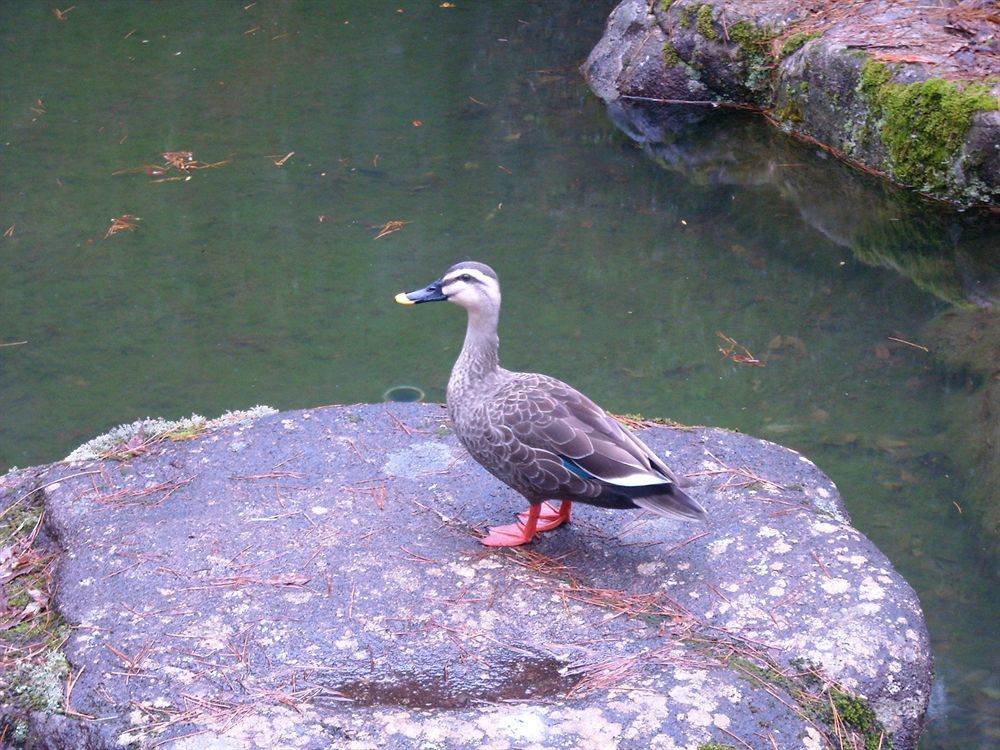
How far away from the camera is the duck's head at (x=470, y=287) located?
141 inches

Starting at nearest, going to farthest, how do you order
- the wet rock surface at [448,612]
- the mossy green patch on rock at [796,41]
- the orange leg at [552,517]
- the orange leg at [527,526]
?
the wet rock surface at [448,612], the orange leg at [527,526], the orange leg at [552,517], the mossy green patch on rock at [796,41]

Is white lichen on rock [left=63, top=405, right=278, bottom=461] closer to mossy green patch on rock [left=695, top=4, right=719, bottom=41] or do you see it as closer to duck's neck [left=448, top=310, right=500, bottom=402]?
duck's neck [left=448, top=310, right=500, bottom=402]

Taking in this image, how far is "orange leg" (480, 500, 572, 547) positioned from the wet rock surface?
0.15 ft

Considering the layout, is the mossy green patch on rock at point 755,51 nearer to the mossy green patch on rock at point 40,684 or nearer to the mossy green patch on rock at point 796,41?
the mossy green patch on rock at point 796,41

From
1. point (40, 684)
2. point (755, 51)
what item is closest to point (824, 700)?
point (40, 684)

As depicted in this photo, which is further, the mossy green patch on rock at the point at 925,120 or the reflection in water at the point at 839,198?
the mossy green patch on rock at the point at 925,120

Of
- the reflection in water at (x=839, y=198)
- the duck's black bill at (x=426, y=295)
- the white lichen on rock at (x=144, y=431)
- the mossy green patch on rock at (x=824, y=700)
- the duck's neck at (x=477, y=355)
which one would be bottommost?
the white lichen on rock at (x=144, y=431)

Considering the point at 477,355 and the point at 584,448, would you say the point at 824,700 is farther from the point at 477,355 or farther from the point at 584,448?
the point at 477,355

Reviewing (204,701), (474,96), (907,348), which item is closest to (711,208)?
(907,348)

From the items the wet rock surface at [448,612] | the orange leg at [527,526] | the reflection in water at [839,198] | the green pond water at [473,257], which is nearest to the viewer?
the wet rock surface at [448,612]

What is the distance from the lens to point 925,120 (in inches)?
288

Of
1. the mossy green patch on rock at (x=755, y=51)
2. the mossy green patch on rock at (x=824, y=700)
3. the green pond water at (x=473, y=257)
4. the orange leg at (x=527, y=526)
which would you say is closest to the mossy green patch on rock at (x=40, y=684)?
the orange leg at (x=527, y=526)

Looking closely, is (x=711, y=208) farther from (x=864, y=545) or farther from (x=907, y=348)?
(x=864, y=545)

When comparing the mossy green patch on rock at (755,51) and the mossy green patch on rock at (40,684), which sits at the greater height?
the mossy green patch on rock at (755,51)
